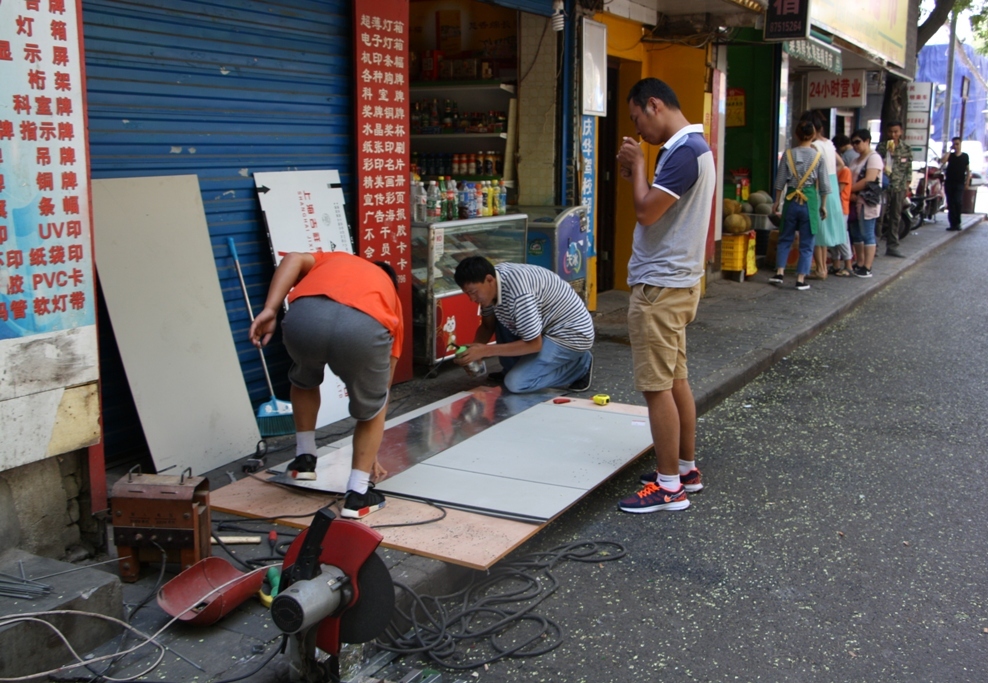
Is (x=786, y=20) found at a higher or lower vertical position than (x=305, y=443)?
higher

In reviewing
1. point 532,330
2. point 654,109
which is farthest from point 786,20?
point 654,109

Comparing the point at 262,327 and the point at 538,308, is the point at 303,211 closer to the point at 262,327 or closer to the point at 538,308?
the point at 538,308

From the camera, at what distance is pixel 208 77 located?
5.31 metres

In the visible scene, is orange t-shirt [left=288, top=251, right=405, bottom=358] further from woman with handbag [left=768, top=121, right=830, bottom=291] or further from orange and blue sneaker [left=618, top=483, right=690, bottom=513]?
woman with handbag [left=768, top=121, right=830, bottom=291]

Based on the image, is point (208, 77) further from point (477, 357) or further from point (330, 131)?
point (477, 357)

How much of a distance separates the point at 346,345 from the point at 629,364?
407 cm

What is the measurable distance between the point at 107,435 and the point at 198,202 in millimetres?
1308

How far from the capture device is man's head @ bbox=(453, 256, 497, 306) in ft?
19.2

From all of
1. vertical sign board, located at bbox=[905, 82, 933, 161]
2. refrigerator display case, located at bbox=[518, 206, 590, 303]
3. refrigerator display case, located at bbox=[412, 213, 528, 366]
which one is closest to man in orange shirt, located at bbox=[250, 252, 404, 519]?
refrigerator display case, located at bbox=[412, 213, 528, 366]

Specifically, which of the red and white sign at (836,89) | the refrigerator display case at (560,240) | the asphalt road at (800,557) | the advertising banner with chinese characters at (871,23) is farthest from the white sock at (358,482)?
the red and white sign at (836,89)

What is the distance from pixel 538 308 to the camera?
632cm

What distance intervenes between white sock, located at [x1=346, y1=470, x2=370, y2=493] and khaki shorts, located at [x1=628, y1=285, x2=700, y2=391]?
4.58 ft

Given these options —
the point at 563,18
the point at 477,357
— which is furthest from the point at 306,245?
the point at 563,18

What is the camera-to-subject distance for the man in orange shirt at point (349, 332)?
4055 millimetres
